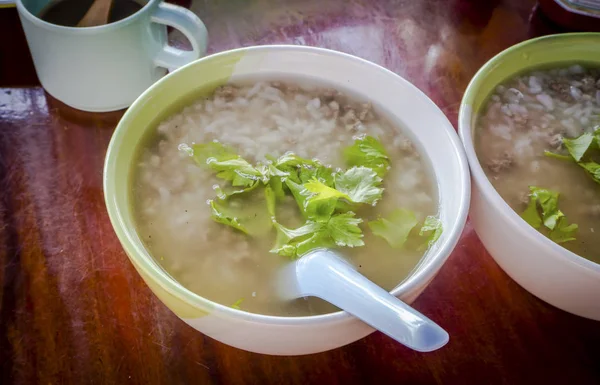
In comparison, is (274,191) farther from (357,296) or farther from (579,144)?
(579,144)

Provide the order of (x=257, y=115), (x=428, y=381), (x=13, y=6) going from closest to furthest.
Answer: (x=428, y=381)
(x=257, y=115)
(x=13, y=6)

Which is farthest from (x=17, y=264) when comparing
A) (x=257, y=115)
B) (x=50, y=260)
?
(x=257, y=115)

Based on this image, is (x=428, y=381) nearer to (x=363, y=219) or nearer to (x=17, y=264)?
(x=363, y=219)

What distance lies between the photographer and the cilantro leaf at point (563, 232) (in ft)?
2.61

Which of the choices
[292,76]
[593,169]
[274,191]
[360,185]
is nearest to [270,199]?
[274,191]

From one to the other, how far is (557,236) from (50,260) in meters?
0.69

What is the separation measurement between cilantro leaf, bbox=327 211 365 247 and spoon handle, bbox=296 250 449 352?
0.09 ft

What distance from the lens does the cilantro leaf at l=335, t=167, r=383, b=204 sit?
2.60ft

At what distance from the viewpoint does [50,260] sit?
84cm

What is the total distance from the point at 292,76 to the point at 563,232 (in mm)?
451

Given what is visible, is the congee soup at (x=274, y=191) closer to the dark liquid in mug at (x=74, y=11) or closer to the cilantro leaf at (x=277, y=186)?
the cilantro leaf at (x=277, y=186)

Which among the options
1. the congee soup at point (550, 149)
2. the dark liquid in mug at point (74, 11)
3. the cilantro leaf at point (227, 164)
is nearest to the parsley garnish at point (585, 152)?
the congee soup at point (550, 149)

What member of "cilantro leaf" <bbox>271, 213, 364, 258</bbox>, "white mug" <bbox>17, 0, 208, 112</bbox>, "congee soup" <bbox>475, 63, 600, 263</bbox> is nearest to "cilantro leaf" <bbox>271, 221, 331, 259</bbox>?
→ "cilantro leaf" <bbox>271, 213, 364, 258</bbox>

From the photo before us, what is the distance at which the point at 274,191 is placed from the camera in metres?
0.80
